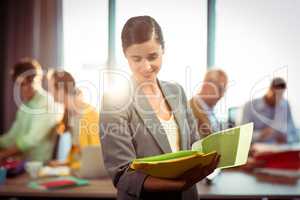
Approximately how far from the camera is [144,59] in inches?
46.6

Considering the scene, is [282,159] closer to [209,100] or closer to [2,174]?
[209,100]

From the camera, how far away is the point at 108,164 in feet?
3.64

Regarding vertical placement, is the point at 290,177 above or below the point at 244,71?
below

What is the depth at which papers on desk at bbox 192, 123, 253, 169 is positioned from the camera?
104cm

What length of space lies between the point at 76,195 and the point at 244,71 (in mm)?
911

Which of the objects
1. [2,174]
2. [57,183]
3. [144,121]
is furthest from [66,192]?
[144,121]

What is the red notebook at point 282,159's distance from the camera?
169cm

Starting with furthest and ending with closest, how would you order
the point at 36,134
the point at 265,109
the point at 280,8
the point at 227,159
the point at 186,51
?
the point at 36,134, the point at 265,109, the point at 280,8, the point at 186,51, the point at 227,159

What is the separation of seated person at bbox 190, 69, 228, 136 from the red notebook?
51cm

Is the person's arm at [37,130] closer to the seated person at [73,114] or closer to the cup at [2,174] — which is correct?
the seated person at [73,114]

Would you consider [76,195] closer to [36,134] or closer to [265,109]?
[36,134]

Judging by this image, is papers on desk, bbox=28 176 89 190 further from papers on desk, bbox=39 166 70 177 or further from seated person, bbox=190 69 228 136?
seated person, bbox=190 69 228 136

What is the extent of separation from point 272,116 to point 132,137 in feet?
2.75

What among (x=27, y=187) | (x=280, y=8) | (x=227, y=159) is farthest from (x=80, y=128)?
(x=280, y=8)
